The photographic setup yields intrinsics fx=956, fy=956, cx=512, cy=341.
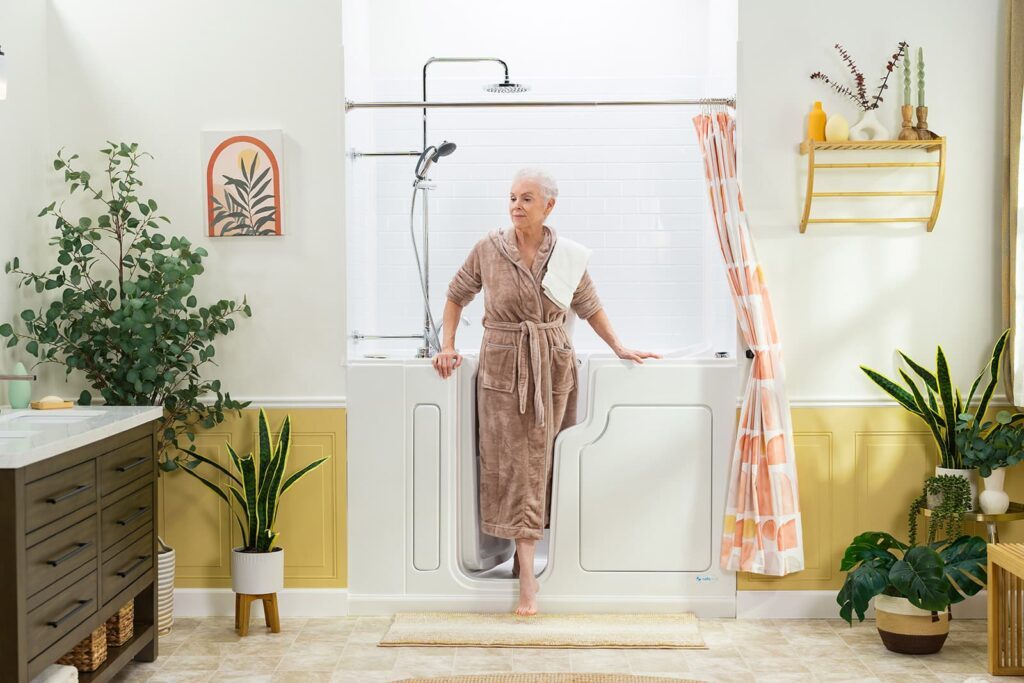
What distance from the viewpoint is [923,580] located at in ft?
10.3

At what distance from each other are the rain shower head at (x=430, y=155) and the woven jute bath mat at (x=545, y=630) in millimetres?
1729

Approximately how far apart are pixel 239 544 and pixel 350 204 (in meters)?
1.39

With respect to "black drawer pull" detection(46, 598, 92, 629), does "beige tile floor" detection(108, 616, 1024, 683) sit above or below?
below

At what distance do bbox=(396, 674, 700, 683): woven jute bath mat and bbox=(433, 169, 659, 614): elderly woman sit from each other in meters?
0.68

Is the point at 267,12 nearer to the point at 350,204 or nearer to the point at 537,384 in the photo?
the point at 350,204

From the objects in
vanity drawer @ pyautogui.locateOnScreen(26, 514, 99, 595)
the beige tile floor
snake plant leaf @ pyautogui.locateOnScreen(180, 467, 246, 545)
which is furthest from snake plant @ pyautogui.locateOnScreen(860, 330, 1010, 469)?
vanity drawer @ pyautogui.locateOnScreen(26, 514, 99, 595)

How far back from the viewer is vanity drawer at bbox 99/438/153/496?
9.19 ft

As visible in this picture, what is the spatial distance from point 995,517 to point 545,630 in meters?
1.65

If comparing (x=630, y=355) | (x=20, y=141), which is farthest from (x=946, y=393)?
(x=20, y=141)

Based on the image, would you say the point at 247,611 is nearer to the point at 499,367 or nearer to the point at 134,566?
the point at 134,566

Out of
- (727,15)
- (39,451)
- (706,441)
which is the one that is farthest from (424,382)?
(727,15)

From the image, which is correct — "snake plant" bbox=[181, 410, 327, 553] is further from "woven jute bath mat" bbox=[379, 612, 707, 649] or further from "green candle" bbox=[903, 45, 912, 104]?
"green candle" bbox=[903, 45, 912, 104]

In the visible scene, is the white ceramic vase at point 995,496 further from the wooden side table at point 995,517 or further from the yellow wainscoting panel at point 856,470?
the yellow wainscoting panel at point 856,470

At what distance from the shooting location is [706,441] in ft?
12.0
